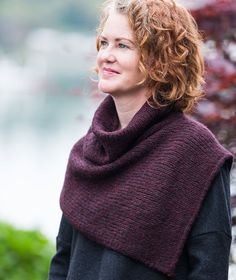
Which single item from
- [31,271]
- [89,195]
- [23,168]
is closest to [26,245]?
[31,271]

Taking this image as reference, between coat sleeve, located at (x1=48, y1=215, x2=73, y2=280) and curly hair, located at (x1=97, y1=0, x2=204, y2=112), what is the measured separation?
596mm

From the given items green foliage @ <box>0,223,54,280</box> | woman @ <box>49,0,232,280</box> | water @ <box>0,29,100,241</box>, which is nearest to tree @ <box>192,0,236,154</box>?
water @ <box>0,29,100,241</box>

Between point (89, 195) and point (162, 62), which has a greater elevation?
point (162, 62)

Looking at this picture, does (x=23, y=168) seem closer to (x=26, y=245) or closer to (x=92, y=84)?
(x=26, y=245)

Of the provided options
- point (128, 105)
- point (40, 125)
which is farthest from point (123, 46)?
point (40, 125)

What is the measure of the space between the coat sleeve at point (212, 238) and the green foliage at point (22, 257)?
253cm

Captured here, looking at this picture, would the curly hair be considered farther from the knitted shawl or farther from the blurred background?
the blurred background

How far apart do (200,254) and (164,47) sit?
0.67 metres

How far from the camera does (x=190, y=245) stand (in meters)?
2.75

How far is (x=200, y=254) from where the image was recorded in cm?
270

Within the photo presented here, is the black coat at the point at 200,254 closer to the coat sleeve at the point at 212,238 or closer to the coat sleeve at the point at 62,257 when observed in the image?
the coat sleeve at the point at 212,238

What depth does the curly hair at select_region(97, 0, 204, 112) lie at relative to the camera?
9.21ft

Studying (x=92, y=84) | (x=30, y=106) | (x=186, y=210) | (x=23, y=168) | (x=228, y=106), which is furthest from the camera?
(x=30, y=106)

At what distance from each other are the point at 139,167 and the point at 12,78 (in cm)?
1968
